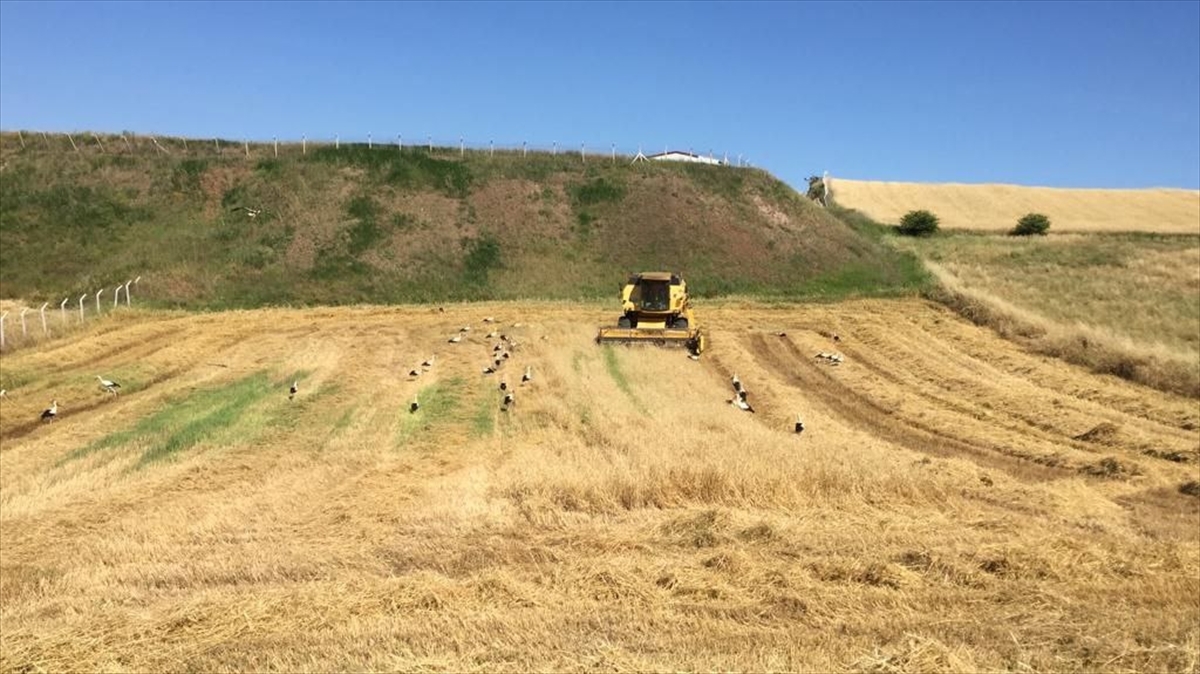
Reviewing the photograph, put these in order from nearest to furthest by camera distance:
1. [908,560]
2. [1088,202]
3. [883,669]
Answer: [883,669] → [908,560] → [1088,202]

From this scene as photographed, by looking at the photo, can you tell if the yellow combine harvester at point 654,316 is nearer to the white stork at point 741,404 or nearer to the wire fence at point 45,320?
the white stork at point 741,404

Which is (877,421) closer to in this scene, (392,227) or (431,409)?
(431,409)

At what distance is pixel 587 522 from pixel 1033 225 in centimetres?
5576

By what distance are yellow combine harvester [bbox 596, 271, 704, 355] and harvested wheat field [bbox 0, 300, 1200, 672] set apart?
10.3ft

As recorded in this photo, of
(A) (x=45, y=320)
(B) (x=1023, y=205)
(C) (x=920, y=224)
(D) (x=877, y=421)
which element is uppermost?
(B) (x=1023, y=205)

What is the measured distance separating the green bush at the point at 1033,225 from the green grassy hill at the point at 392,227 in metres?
11.6

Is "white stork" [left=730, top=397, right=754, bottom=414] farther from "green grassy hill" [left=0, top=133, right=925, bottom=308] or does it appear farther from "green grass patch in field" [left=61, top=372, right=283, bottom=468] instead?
"green grassy hill" [left=0, top=133, right=925, bottom=308]

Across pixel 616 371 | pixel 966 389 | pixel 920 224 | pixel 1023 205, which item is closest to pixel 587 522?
pixel 616 371

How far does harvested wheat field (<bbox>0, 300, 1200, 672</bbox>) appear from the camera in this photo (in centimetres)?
612

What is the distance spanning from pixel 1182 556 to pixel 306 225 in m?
39.8

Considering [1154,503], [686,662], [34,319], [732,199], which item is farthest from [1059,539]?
[732,199]

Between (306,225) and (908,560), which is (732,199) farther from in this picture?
(908,560)

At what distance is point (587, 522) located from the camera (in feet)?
29.9

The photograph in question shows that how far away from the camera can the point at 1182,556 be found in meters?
8.34
